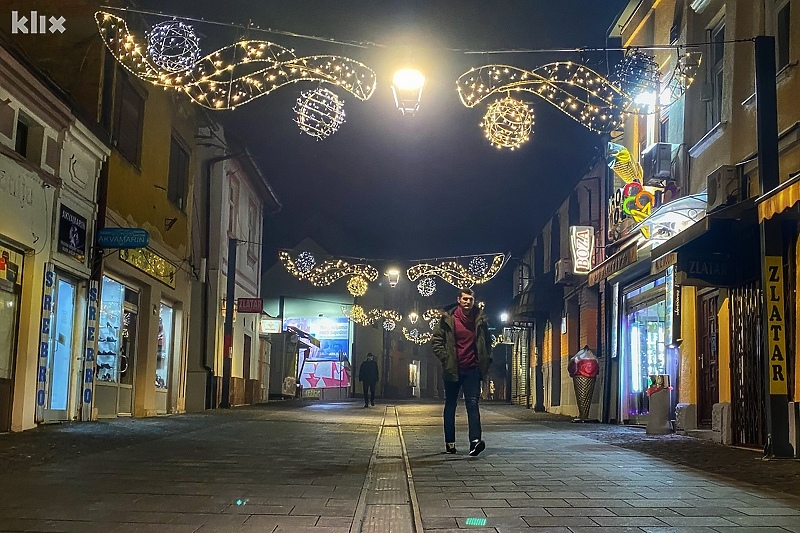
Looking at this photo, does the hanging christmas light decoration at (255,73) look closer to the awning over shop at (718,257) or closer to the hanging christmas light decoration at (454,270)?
the awning over shop at (718,257)

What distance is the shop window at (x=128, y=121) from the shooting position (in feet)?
50.9

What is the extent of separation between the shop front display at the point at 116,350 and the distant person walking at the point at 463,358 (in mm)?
8246

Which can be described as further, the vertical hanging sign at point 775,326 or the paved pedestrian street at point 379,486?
the vertical hanging sign at point 775,326

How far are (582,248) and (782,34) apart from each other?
9.83m

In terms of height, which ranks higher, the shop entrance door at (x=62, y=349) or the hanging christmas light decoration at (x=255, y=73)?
the hanging christmas light decoration at (x=255, y=73)

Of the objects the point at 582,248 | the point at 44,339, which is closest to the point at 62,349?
the point at 44,339

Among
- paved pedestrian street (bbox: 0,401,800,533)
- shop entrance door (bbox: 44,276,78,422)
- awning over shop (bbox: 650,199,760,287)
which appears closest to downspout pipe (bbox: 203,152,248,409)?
shop entrance door (bbox: 44,276,78,422)

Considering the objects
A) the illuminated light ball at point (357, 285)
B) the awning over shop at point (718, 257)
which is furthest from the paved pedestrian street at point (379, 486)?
the illuminated light ball at point (357, 285)

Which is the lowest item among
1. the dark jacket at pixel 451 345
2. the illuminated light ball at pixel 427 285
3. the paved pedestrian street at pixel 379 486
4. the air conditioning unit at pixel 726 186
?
the paved pedestrian street at pixel 379 486

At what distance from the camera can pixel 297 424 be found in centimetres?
1530

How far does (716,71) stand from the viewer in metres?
13.3

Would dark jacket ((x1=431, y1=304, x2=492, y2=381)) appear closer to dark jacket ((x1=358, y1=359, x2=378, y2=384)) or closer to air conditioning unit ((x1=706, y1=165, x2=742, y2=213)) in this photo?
air conditioning unit ((x1=706, y1=165, x2=742, y2=213))

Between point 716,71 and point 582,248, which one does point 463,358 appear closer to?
point 716,71

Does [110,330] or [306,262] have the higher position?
[306,262]
